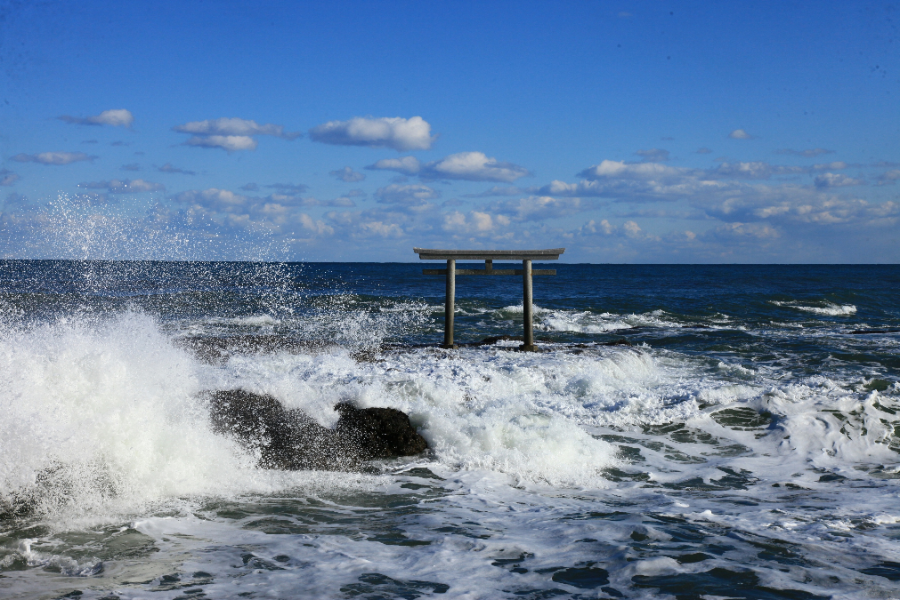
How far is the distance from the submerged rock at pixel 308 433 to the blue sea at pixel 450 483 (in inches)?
7.6

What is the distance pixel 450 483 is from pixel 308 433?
173 cm

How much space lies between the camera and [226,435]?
6.20 m

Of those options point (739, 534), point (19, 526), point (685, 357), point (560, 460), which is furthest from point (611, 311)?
point (19, 526)

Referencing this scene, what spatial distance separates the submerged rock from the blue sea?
194mm

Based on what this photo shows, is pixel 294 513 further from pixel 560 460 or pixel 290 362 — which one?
pixel 290 362

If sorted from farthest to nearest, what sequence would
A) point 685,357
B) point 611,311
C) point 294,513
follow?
point 611,311 → point 685,357 → point 294,513

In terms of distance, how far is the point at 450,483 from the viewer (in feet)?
19.1

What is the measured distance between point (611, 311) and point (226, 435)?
20213 millimetres

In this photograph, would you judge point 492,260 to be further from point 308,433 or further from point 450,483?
point 450,483

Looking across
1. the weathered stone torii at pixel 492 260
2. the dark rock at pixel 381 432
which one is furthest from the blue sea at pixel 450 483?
the weathered stone torii at pixel 492 260

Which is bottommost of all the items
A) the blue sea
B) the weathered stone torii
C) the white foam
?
the blue sea

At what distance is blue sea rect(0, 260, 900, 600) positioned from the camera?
3803 millimetres

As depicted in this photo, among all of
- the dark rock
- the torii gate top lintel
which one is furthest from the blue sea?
the torii gate top lintel

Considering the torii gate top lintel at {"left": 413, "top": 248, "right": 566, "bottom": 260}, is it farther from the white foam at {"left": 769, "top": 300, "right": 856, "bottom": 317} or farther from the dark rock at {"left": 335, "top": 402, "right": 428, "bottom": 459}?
the white foam at {"left": 769, "top": 300, "right": 856, "bottom": 317}
